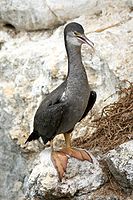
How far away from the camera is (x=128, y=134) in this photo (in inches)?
189

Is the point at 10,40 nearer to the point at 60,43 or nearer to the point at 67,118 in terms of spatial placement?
the point at 60,43

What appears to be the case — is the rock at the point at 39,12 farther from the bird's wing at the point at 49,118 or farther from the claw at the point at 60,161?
the claw at the point at 60,161

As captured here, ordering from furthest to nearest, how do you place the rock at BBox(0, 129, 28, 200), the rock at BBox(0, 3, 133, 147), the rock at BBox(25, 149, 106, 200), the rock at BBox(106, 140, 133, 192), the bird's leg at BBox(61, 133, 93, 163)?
1. the rock at BBox(0, 129, 28, 200)
2. the rock at BBox(0, 3, 133, 147)
3. the bird's leg at BBox(61, 133, 93, 163)
4. the rock at BBox(25, 149, 106, 200)
5. the rock at BBox(106, 140, 133, 192)

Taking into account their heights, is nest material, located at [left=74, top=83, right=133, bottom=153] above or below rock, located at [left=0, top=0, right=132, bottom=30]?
below

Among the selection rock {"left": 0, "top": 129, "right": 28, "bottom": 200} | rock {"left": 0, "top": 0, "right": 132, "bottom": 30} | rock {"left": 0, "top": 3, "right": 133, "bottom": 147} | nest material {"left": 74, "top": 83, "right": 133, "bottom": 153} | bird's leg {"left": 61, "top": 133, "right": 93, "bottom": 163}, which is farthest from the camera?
rock {"left": 0, "top": 0, "right": 132, "bottom": 30}

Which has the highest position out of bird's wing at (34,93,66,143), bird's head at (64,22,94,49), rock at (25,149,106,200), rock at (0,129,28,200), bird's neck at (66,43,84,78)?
bird's head at (64,22,94,49)

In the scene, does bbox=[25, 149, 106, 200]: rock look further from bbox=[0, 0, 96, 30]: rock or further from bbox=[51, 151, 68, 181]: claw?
bbox=[0, 0, 96, 30]: rock

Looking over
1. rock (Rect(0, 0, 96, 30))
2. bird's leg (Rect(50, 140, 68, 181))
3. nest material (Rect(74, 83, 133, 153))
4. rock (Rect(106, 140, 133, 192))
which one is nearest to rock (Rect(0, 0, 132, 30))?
rock (Rect(0, 0, 96, 30))

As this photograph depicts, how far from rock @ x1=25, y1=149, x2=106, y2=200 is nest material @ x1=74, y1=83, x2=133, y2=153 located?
0.30 meters

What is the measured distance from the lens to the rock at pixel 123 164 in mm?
4262

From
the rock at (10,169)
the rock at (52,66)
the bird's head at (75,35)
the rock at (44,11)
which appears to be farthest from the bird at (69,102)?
the rock at (44,11)

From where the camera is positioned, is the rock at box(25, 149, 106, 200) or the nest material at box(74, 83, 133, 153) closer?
the rock at box(25, 149, 106, 200)

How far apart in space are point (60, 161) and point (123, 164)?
527 mm

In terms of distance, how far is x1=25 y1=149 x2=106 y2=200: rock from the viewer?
14.7 ft
